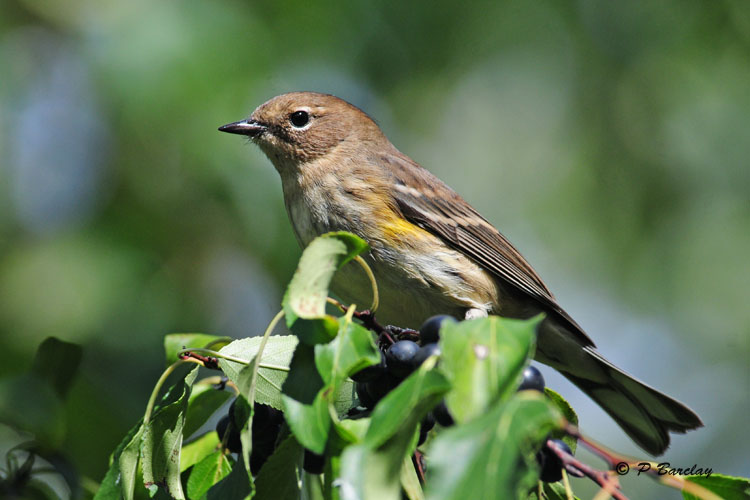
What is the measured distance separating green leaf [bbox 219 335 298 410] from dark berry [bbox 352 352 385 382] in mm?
290

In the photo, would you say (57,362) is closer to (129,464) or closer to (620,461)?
(129,464)

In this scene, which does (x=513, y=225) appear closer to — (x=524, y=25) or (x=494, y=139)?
(x=494, y=139)

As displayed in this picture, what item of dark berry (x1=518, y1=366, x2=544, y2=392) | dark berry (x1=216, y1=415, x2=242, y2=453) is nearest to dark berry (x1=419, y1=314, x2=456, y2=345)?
dark berry (x1=518, y1=366, x2=544, y2=392)

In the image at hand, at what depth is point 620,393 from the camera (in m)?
4.76

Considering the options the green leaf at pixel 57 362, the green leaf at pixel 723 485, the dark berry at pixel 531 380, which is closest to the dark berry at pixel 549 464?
the dark berry at pixel 531 380

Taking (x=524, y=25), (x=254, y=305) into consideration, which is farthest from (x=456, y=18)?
(x=254, y=305)

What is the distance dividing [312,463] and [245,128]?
11.3 ft

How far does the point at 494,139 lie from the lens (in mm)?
10867

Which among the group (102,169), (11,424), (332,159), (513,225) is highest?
(513,225)

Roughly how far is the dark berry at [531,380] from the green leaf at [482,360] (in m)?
0.63

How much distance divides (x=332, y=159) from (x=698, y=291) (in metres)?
5.53

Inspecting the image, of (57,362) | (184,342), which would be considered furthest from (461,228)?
(57,362)

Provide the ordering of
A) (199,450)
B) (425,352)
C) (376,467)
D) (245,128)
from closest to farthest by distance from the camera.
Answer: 1. (376,467)
2. (425,352)
3. (199,450)
4. (245,128)

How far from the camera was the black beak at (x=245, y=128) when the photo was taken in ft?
17.5
